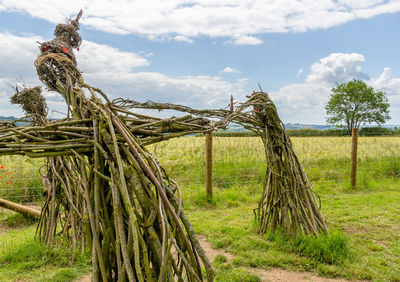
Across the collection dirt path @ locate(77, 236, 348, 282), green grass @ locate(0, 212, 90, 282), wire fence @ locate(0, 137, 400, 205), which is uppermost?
wire fence @ locate(0, 137, 400, 205)

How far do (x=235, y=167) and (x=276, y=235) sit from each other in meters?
3.24

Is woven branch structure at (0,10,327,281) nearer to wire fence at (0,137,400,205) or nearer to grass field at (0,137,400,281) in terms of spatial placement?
grass field at (0,137,400,281)

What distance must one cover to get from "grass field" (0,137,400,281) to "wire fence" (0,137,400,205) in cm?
2

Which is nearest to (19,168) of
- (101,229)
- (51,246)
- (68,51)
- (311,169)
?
(51,246)

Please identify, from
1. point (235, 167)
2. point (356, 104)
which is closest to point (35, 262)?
point (235, 167)

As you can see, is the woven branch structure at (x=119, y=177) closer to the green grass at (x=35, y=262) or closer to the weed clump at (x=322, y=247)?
the green grass at (x=35, y=262)

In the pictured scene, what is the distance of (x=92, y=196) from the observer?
1.55 m

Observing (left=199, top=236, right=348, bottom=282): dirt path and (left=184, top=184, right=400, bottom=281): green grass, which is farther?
A: (left=184, top=184, right=400, bottom=281): green grass

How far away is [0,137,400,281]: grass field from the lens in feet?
10.4

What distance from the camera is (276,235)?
3828mm

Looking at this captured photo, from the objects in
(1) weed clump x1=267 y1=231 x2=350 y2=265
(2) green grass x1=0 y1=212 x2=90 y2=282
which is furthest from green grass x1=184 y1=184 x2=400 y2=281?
(2) green grass x1=0 y1=212 x2=90 y2=282

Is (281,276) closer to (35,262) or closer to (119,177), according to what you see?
→ (119,177)

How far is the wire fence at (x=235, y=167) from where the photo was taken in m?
5.58

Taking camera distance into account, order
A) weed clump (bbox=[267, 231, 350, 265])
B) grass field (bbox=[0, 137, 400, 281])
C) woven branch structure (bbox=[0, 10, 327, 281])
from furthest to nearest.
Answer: weed clump (bbox=[267, 231, 350, 265])
grass field (bbox=[0, 137, 400, 281])
woven branch structure (bbox=[0, 10, 327, 281])
